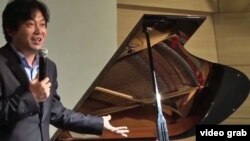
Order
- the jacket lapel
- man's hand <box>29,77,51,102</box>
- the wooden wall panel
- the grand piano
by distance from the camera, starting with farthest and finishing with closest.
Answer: the wooden wall panel < the grand piano < the jacket lapel < man's hand <box>29,77,51,102</box>

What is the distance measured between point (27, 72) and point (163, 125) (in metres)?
A: 0.55

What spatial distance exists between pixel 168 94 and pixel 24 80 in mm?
982

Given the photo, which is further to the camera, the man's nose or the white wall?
the white wall

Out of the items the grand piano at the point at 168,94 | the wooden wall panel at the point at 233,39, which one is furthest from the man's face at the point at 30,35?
the wooden wall panel at the point at 233,39

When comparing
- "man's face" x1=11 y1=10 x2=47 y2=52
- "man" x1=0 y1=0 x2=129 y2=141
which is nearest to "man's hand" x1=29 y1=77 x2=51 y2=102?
"man" x1=0 y1=0 x2=129 y2=141

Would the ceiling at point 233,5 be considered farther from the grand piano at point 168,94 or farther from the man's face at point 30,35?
the man's face at point 30,35

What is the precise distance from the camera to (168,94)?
205 cm

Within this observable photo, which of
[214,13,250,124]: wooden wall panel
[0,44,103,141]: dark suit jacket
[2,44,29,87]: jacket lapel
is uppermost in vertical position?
[214,13,250,124]: wooden wall panel

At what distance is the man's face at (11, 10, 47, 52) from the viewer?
130cm

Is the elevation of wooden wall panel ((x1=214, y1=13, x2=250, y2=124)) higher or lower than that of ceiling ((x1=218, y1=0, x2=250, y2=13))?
lower

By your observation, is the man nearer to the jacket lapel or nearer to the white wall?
the jacket lapel

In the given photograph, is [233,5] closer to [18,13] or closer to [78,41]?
[78,41]

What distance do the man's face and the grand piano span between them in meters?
0.57

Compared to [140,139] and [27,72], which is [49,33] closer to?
[140,139]
